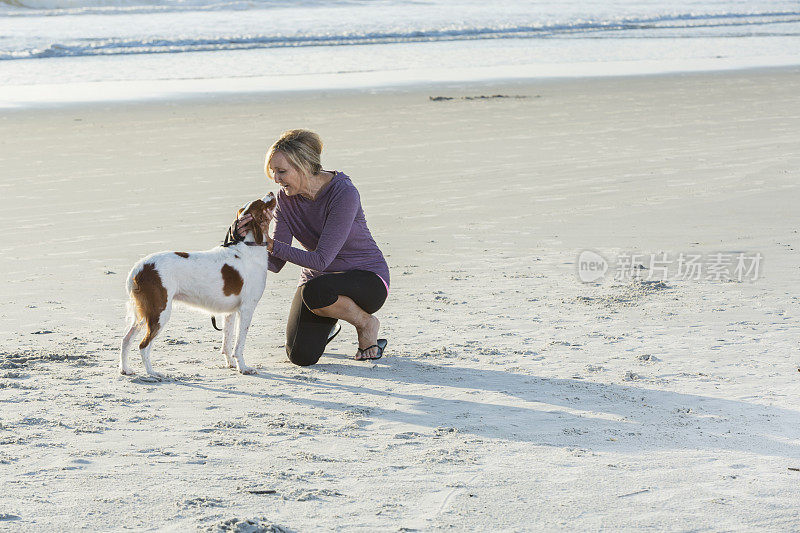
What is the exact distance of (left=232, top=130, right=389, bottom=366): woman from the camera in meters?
5.69

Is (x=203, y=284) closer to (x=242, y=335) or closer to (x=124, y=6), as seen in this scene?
(x=242, y=335)

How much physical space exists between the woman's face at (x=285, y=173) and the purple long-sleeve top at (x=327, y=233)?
0.57 ft

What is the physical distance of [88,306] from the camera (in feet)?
23.1

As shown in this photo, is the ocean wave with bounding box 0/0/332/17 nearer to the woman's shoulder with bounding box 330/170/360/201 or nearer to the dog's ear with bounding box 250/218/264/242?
the woman's shoulder with bounding box 330/170/360/201

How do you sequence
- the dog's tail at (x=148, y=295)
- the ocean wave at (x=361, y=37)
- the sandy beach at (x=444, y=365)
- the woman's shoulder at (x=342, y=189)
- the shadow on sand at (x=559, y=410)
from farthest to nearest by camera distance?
the ocean wave at (x=361, y=37) < the woman's shoulder at (x=342, y=189) < the dog's tail at (x=148, y=295) < the shadow on sand at (x=559, y=410) < the sandy beach at (x=444, y=365)

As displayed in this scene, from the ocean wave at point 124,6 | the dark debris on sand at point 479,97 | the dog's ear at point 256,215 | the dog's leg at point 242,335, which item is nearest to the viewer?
the dog's ear at point 256,215

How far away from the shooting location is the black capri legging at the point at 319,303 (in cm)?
588

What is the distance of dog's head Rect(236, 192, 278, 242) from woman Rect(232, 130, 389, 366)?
0.17 ft

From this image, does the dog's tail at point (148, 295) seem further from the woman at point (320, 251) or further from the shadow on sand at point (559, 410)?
the woman at point (320, 251)

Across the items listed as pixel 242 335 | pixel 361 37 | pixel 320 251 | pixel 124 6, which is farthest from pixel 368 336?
pixel 124 6

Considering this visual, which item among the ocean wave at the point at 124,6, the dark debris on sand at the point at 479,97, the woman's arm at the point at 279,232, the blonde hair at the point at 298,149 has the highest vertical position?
the ocean wave at the point at 124,6

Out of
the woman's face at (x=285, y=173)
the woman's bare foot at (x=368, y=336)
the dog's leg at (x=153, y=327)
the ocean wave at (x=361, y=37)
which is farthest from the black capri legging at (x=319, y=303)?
the ocean wave at (x=361, y=37)

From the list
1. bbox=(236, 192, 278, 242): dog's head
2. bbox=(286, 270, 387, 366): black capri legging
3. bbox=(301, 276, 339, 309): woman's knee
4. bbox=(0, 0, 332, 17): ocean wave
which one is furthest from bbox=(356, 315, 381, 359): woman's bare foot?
bbox=(0, 0, 332, 17): ocean wave

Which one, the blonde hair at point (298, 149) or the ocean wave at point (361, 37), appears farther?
the ocean wave at point (361, 37)
